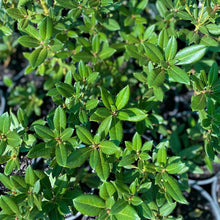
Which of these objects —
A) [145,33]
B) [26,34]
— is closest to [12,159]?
[26,34]

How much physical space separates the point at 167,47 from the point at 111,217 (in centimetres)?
69

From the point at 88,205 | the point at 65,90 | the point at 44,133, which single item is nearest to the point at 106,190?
the point at 88,205

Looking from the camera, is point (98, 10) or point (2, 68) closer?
point (98, 10)

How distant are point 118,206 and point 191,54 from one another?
645mm

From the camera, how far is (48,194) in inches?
43.7

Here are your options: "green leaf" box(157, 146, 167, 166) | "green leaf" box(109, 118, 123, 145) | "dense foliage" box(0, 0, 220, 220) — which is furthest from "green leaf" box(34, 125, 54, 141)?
"green leaf" box(157, 146, 167, 166)

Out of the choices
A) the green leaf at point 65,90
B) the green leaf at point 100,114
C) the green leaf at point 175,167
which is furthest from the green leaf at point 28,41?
the green leaf at point 175,167

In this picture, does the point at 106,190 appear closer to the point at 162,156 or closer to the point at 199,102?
the point at 162,156

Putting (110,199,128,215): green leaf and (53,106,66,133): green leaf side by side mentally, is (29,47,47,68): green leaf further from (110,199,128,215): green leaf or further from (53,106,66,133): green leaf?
(110,199,128,215): green leaf

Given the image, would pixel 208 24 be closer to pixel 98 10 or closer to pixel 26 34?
pixel 98 10

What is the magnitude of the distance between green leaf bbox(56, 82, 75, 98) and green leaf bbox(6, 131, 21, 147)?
25 centimetres

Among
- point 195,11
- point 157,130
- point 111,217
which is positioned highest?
point 195,11

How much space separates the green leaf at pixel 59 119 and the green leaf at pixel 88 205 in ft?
0.91

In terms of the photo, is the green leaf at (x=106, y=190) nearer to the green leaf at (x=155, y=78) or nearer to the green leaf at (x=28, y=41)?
the green leaf at (x=155, y=78)
